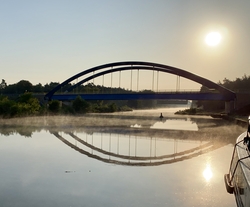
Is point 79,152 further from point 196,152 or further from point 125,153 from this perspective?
point 196,152

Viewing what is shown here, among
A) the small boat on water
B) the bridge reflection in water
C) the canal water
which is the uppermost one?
the small boat on water

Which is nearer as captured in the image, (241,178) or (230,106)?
(241,178)

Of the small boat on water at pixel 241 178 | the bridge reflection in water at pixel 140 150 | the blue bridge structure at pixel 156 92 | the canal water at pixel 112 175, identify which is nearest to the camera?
the small boat on water at pixel 241 178

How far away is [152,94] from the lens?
39.5 meters

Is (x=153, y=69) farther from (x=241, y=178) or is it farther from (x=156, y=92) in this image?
(x=241, y=178)

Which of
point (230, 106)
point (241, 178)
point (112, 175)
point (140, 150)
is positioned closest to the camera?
point (241, 178)

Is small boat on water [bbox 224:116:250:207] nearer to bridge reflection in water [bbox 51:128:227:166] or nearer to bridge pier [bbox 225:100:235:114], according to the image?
bridge reflection in water [bbox 51:128:227:166]

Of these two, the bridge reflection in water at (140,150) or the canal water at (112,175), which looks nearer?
the canal water at (112,175)

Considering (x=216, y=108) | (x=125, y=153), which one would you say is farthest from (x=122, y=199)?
(x=216, y=108)

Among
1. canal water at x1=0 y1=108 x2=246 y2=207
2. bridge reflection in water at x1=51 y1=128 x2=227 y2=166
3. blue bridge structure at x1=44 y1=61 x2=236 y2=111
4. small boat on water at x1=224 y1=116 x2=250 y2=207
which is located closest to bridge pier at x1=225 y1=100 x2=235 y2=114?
blue bridge structure at x1=44 y1=61 x2=236 y2=111

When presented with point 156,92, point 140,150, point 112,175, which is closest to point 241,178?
point 112,175

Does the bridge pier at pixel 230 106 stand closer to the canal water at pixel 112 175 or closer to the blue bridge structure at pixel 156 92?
the blue bridge structure at pixel 156 92

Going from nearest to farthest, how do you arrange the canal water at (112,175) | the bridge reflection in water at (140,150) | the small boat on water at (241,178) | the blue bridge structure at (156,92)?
the small boat on water at (241,178) → the canal water at (112,175) → the bridge reflection in water at (140,150) → the blue bridge structure at (156,92)

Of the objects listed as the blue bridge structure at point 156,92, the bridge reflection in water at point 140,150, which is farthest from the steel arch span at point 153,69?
the bridge reflection in water at point 140,150
